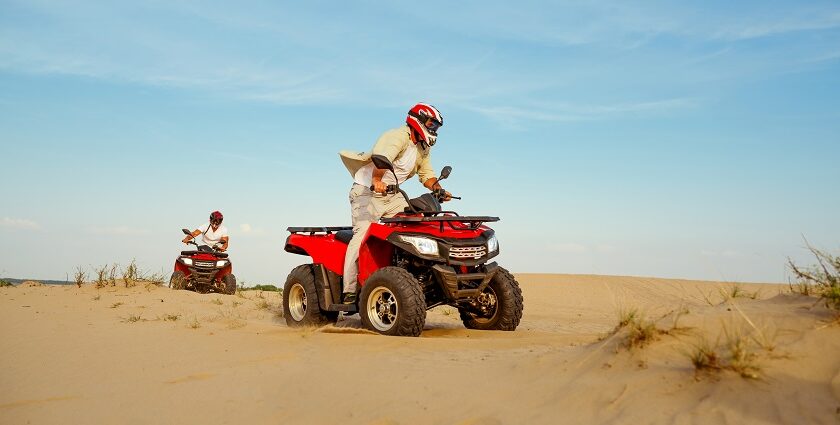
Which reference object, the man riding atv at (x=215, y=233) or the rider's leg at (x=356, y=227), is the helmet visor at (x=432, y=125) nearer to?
the rider's leg at (x=356, y=227)

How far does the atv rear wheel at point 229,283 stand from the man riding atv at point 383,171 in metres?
9.70

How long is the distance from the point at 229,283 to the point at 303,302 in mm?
8748

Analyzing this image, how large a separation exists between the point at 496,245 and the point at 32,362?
17.9 feet

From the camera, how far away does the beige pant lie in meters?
9.06

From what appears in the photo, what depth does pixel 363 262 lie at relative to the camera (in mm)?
9070

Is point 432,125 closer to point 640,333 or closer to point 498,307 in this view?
point 498,307

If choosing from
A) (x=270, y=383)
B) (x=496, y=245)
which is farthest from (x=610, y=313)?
(x=270, y=383)

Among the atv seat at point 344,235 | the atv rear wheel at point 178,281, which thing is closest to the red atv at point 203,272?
the atv rear wheel at point 178,281

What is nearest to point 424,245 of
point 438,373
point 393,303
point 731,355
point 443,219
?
point 443,219

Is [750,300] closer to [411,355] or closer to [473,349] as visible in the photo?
[473,349]

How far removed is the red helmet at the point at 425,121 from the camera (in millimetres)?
9039

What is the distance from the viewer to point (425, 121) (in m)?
9.05

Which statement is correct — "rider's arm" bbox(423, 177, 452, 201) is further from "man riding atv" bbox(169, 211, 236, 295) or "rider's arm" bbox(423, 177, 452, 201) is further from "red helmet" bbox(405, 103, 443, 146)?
"man riding atv" bbox(169, 211, 236, 295)

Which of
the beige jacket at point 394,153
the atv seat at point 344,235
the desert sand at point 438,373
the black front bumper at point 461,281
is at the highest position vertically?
the beige jacket at point 394,153
